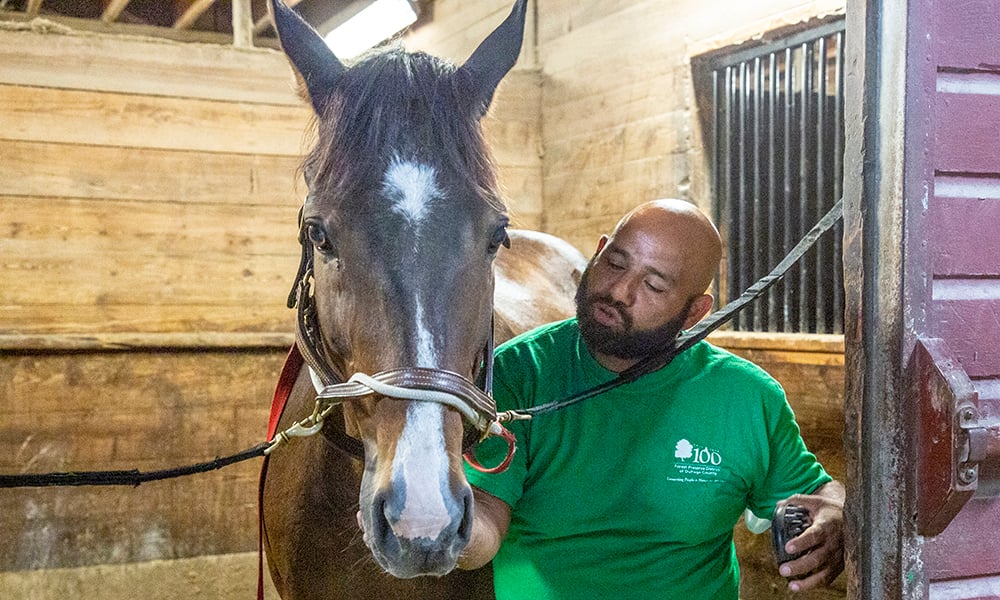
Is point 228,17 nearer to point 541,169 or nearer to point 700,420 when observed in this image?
point 541,169

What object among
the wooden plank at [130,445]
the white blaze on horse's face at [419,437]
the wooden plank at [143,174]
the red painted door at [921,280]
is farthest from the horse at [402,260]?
the wooden plank at [130,445]

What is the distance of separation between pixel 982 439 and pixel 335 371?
0.95m

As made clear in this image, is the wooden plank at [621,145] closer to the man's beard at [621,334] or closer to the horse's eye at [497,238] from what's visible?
the man's beard at [621,334]

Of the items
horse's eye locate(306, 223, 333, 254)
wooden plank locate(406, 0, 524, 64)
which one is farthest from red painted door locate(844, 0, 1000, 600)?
wooden plank locate(406, 0, 524, 64)

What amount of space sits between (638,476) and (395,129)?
0.76 meters

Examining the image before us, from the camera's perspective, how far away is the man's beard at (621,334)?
171 centimetres

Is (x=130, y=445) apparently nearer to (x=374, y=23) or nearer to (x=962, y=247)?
(x=374, y=23)

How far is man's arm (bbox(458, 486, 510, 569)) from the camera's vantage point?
145 cm

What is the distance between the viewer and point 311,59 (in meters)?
1.52

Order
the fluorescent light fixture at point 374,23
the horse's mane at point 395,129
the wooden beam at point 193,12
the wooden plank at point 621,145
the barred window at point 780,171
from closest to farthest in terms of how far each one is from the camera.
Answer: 1. the horse's mane at point 395,129
2. the barred window at point 780,171
3. the wooden plank at point 621,145
4. the fluorescent light fixture at point 374,23
5. the wooden beam at point 193,12

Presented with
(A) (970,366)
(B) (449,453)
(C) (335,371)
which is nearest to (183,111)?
(C) (335,371)

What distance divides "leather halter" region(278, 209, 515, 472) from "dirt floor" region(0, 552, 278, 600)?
2.30m

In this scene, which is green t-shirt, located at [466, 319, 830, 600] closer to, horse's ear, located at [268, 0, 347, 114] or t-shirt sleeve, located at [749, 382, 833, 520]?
t-shirt sleeve, located at [749, 382, 833, 520]

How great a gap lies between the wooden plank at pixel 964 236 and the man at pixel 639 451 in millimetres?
465
